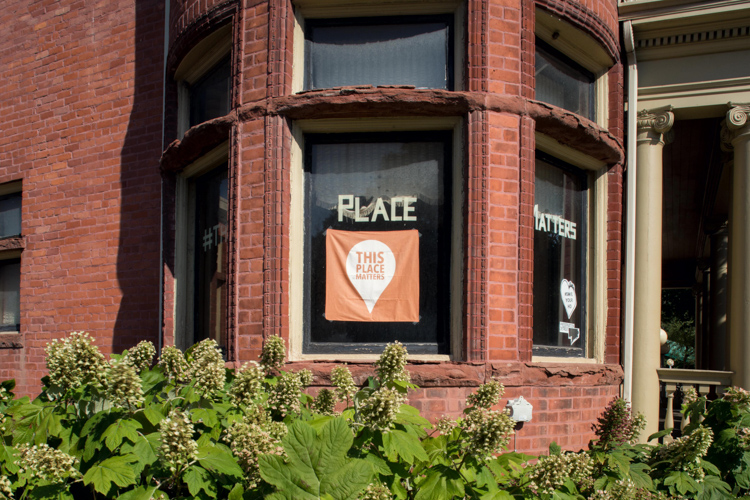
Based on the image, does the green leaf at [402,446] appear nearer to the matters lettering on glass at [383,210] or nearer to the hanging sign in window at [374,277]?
the hanging sign in window at [374,277]

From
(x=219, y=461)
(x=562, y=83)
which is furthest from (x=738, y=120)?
(x=219, y=461)

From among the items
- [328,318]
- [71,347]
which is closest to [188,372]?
[71,347]

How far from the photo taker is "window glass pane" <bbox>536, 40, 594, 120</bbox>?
6348 millimetres

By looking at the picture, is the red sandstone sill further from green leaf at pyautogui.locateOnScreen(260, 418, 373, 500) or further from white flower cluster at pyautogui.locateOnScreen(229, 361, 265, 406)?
green leaf at pyautogui.locateOnScreen(260, 418, 373, 500)

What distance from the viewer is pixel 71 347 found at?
9.71 ft

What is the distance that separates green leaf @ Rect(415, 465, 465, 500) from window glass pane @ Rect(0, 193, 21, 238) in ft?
26.1

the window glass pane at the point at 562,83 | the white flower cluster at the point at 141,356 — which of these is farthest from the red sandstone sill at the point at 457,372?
the window glass pane at the point at 562,83

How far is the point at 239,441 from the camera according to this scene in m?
2.63

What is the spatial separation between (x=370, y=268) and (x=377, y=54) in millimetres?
1831

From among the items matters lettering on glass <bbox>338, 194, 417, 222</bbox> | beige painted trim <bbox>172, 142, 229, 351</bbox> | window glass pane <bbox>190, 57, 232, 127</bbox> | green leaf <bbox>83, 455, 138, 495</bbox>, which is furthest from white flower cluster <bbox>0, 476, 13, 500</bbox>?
window glass pane <bbox>190, 57, 232, 127</bbox>

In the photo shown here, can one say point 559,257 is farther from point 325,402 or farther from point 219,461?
point 219,461

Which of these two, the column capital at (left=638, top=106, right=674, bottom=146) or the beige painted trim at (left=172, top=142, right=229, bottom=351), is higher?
the column capital at (left=638, top=106, right=674, bottom=146)

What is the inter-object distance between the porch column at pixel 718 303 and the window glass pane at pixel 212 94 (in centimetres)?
791

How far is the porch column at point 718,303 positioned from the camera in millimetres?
10891
